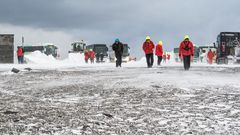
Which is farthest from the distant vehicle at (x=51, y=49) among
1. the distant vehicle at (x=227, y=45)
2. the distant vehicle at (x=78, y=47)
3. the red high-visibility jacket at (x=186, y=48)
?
the red high-visibility jacket at (x=186, y=48)

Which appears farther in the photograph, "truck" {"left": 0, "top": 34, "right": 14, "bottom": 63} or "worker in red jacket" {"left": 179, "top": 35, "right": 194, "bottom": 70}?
"truck" {"left": 0, "top": 34, "right": 14, "bottom": 63}

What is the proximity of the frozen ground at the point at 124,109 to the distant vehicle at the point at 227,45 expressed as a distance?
101 ft

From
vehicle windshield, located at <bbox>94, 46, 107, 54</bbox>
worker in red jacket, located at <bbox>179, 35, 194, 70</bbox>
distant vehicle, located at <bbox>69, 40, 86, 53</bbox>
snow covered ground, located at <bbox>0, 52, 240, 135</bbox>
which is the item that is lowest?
snow covered ground, located at <bbox>0, 52, 240, 135</bbox>

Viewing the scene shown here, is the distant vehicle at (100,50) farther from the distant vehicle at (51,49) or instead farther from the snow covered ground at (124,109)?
the snow covered ground at (124,109)

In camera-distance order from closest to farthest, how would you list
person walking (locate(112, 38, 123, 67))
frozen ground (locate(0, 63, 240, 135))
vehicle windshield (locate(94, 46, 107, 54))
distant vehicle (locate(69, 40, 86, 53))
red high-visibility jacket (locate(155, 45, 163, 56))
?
frozen ground (locate(0, 63, 240, 135))
person walking (locate(112, 38, 123, 67))
red high-visibility jacket (locate(155, 45, 163, 56))
vehicle windshield (locate(94, 46, 107, 54))
distant vehicle (locate(69, 40, 86, 53))

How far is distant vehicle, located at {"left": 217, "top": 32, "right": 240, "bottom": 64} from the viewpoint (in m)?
39.9

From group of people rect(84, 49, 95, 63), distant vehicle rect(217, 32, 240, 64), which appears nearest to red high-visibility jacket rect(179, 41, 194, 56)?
distant vehicle rect(217, 32, 240, 64)

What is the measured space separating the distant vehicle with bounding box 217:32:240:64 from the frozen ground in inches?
1216

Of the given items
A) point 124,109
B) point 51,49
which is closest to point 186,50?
point 124,109

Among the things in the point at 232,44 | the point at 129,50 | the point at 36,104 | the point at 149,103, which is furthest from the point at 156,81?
the point at 129,50

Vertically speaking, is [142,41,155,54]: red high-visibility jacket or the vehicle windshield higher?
the vehicle windshield

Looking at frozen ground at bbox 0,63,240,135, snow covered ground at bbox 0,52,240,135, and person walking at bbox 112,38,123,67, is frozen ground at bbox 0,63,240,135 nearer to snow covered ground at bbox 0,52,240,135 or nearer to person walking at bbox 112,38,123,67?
snow covered ground at bbox 0,52,240,135

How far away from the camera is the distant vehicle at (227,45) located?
39906 millimetres

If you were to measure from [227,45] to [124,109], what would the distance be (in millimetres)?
35070
